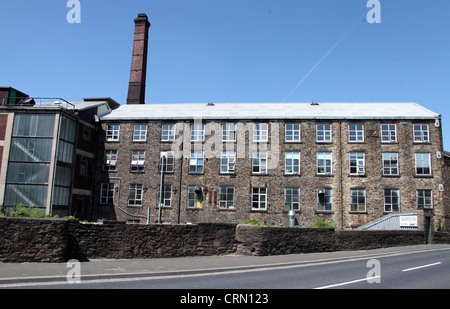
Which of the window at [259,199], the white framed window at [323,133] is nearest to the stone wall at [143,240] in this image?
the window at [259,199]

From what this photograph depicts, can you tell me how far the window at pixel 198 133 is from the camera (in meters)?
34.4

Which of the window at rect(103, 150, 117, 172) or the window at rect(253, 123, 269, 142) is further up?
the window at rect(253, 123, 269, 142)

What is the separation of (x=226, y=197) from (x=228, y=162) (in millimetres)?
3145

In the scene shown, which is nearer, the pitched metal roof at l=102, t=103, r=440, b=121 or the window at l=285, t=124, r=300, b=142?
the window at l=285, t=124, r=300, b=142

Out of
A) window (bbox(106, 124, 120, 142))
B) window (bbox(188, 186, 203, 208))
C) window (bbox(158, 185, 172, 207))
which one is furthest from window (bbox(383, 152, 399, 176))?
window (bbox(106, 124, 120, 142))

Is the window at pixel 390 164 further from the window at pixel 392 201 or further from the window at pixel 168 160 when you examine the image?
the window at pixel 168 160

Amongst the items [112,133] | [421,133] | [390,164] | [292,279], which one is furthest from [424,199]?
[112,133]

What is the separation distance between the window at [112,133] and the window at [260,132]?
12892 millimetres

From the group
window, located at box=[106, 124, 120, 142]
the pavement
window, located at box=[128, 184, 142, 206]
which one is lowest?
the pavement

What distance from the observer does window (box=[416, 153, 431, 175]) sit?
105 feet

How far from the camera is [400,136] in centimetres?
3281

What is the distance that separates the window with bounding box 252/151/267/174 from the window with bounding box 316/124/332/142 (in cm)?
507

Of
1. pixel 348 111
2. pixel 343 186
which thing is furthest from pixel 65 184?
pixel 348 111

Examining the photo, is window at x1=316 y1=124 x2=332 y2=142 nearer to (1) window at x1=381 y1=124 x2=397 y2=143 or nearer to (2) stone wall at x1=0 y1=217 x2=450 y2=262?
(1) window at x1=381 y1=124 x2=397 y2=143
